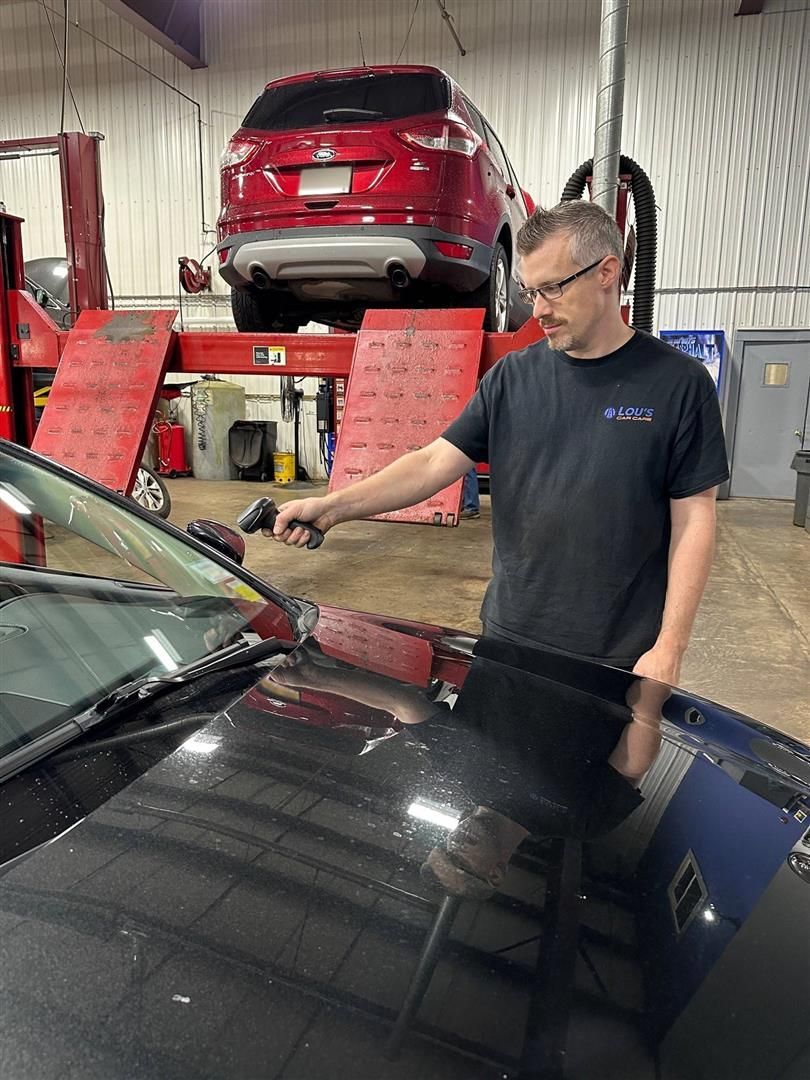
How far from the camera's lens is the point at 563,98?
9141mm

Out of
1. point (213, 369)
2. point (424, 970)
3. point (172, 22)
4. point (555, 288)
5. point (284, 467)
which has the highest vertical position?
point (172, 22)

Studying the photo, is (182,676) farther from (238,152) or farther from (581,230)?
(238,152)

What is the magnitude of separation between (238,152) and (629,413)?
120 inches

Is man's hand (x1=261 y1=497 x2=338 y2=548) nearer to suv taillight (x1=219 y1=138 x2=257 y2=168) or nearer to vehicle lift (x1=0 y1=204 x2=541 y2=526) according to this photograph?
vehicle lift (x1=0 y1=204 x2=541 y2=526)

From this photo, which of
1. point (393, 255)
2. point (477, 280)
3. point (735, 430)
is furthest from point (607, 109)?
point (735, 430)

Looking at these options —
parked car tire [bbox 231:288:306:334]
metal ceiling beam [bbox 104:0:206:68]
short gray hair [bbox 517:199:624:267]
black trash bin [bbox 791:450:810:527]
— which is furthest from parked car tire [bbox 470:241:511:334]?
metal ceiling beam [bbox 104:0:206:68]

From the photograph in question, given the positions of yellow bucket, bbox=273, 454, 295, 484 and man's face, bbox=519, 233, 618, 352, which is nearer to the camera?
man's face, bbox=519, 233, 618, 352

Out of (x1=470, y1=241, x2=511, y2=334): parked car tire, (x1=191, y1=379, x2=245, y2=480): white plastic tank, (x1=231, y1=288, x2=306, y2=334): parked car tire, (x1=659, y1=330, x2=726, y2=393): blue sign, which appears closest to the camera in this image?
(x1=470, y1=241, x2=511, y2=334): parked car tire

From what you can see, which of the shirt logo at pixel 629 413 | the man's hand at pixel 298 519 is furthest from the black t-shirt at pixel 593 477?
the man's hand at pixel 298 519

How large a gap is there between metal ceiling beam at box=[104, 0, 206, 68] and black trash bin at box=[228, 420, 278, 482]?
494 centimetres

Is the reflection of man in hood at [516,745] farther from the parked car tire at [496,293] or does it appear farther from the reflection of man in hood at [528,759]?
the parked car tire at [496,293]

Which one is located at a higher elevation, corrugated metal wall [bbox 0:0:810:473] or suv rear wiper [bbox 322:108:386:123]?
corrugated metal wall [bbox 0:0:810:473]

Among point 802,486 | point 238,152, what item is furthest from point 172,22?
point 802,486

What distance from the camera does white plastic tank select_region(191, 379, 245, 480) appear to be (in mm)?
10156
